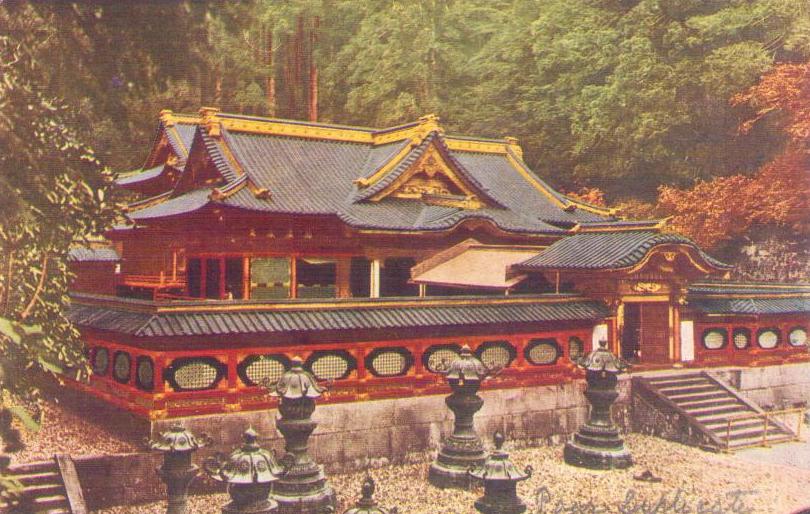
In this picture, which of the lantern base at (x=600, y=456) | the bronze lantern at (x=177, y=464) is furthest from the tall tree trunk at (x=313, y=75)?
the bronze lantern at (x=177, y=464)

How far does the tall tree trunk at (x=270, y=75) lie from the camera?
79.4 ft

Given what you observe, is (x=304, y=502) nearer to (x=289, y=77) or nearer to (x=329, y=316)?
(x=329, y=316)

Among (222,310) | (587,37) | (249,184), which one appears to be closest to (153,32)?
(222,310)

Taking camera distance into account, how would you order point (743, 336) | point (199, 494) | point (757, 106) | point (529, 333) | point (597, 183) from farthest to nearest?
1. point (597, 183)
2. point (757, 106)
3. point (743, 336)
4. point (529, 333)
5. point (199, 494)

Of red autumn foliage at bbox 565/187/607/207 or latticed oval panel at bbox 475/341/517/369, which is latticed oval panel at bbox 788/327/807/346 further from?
red autumn foliage at bbox 565/187/607/207

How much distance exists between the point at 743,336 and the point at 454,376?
1152 cm

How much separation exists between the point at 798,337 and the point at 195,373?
1890 centimetres

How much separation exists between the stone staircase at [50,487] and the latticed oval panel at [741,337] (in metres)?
18.6

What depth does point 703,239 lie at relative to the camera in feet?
97.5

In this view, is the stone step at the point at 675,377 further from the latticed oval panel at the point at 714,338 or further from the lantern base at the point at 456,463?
the lantern base at the point at 456,463

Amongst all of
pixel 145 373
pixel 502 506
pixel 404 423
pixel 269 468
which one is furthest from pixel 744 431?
pixel 145 373

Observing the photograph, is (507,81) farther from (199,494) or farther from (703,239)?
(199,494)

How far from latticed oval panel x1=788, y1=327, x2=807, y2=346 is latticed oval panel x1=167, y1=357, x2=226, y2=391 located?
1803cm
